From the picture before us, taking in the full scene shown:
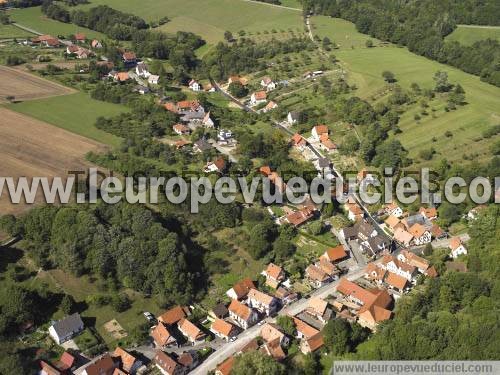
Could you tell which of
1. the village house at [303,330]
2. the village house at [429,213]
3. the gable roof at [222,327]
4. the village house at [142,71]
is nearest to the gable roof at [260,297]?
the village house at [303,330]

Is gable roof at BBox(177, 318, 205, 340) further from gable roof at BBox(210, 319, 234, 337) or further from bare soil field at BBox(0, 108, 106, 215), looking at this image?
bare soil field at BBox(0, 108, 106, 215)

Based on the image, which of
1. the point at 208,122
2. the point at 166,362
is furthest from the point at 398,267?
the point at 208,122

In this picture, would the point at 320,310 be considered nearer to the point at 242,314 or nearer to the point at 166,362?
the point at 242,314

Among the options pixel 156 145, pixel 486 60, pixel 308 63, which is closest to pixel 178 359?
pixel 156 145

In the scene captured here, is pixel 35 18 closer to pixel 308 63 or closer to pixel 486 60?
pixel 308 63

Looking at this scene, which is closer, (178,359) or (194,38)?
(178,359)

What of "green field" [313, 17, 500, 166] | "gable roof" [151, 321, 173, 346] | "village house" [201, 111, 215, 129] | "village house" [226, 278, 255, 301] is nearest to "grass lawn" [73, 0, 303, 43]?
"green field" [313, 17, 500, 166]
